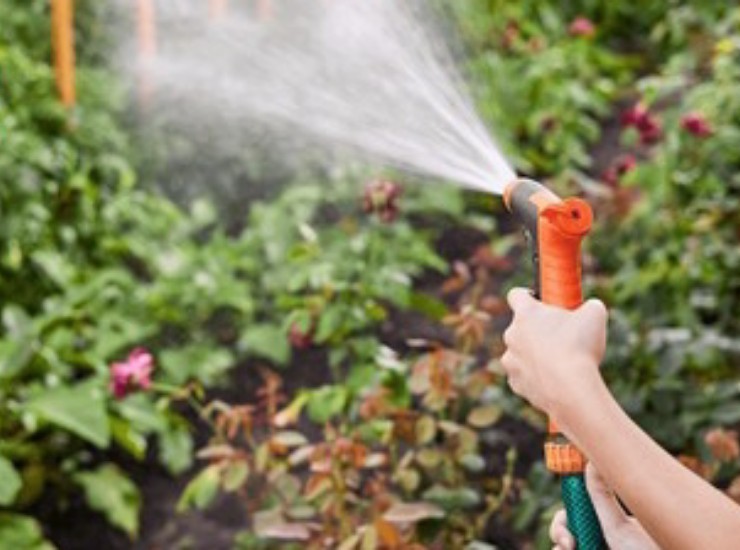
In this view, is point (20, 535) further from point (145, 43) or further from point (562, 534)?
point (145, 43)

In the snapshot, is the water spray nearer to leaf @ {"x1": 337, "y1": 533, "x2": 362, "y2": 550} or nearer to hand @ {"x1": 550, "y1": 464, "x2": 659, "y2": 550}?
hand @ {"x1": 550, "y1": 464, "x2": 659, "y2": 550}

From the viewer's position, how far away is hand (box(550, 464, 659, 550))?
5.71 feet

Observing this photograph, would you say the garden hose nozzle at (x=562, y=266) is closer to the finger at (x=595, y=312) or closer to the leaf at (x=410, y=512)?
the finger at (x=595, y=312)

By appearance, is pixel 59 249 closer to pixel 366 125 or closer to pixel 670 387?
pixel 366 125

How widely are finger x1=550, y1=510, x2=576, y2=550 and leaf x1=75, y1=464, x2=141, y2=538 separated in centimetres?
174

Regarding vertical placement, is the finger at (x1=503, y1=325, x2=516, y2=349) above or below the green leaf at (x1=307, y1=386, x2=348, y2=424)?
below

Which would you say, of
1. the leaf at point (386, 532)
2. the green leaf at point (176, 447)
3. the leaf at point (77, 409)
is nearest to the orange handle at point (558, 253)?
the leaf at point (386, 532)

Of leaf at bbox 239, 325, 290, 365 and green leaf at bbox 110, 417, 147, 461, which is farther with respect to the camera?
leaf at bbox 239, 325, 290, 365

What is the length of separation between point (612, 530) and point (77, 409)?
176 centimetres

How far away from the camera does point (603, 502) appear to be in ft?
5.70

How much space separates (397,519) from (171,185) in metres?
2.37

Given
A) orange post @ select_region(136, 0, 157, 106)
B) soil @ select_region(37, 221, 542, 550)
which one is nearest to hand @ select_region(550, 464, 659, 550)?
soil @ select_region(37, 221, 542, 550)

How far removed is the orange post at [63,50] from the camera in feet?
14.6

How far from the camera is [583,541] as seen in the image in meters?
1.72
